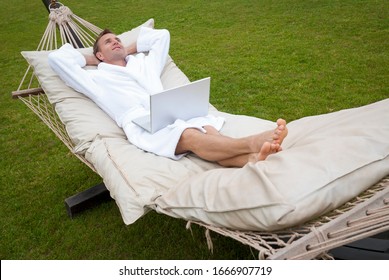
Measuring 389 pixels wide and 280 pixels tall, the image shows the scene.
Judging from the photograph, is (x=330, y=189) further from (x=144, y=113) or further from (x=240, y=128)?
(x=144, y=113)

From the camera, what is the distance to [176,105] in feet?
7.05

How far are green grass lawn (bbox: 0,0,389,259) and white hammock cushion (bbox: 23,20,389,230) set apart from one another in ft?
1.04

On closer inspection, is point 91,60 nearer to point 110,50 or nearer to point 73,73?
point 110,50

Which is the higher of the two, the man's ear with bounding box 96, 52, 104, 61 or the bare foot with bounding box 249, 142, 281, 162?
the man's ear with bounding box 96, 52, 104, 61

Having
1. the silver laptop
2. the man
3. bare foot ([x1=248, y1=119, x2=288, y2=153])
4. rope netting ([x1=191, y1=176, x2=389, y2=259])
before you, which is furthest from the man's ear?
rope netting ([x1=191, y1=176, x2=389, y2=259])

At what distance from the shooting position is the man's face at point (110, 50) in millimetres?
2701

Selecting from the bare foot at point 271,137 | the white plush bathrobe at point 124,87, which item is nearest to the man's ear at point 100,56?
the white plush bathrobe at point 124,87

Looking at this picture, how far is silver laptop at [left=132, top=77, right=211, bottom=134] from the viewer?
2.04 meters

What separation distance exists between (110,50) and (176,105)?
827 millimetres

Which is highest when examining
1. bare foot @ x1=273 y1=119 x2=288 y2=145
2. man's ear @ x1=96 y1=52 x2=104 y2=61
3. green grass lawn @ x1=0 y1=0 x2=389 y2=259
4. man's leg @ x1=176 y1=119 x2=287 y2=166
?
man's ear @ x1=96 y1=52 x2=104 y2=61

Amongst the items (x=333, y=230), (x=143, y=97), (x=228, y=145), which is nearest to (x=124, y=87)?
(x=143, y=97)

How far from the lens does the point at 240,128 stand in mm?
2311

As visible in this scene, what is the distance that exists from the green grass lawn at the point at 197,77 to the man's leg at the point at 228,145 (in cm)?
47

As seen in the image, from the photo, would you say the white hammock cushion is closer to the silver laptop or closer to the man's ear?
the silver laptop
